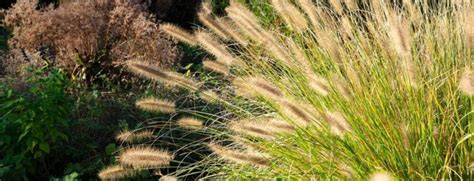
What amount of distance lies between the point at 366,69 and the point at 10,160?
71.2 inches

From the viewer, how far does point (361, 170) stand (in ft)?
9.47

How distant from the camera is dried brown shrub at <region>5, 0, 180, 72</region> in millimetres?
5539

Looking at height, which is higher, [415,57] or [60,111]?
[415,57]

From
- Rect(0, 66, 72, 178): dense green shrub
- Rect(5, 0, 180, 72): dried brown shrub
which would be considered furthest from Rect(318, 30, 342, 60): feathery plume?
Rect(5, 0, 180, 72): dried brown shrub

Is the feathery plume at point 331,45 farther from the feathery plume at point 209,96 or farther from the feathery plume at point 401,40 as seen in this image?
the feathery plume at point 209,96

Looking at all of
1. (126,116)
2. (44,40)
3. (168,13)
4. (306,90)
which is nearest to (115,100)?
(126,116)

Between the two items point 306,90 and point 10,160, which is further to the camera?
point 10,160

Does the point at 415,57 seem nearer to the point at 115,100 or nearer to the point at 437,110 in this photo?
the point at 437,110

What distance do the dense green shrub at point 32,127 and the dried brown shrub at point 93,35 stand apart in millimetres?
1456

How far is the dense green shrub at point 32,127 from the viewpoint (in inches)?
148

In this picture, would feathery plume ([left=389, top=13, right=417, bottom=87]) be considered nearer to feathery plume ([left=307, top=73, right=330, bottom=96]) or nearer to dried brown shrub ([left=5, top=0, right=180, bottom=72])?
feathery plume ([left=307, top=73, right=330, bottom=96])

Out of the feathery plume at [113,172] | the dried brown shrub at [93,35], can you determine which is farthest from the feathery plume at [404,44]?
the dried brown shrub at [93,35]

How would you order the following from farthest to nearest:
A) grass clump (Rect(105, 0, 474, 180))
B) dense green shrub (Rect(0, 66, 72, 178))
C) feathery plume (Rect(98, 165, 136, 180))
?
dense green shrub (Rect(0, 66, 72, 178))
feathery plume (Rect(98, 165, 136, 180))
grass clump (Rect(105, 0, 474, 180))

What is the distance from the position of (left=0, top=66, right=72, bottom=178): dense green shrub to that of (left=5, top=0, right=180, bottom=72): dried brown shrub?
1.46 m
